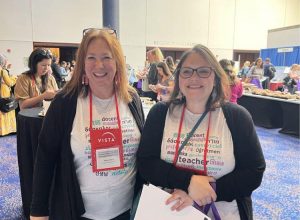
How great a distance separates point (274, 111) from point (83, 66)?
5484 millimetres

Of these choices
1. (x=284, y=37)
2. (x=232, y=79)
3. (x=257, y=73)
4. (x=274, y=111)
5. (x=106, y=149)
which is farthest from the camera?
(x=284, y=37)

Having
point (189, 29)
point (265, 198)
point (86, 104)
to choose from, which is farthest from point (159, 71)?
point (189, 29)

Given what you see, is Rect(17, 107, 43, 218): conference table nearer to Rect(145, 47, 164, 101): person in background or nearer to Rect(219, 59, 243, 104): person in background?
Rect(219, 59, 243, 104): person in background

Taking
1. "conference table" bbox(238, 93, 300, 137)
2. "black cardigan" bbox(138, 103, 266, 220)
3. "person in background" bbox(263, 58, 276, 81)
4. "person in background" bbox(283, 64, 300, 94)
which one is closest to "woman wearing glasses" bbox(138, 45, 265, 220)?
"black cardigan" bbox(138, 103, 266, 220)

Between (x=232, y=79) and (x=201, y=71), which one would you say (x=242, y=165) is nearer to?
(x=201, y=71)

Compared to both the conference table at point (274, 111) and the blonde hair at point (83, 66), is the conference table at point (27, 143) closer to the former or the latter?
the blonde hair at point (83, 66)

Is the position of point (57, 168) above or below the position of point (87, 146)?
below

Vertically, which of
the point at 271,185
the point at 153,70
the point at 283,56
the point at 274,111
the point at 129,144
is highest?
A: the point at 283,56

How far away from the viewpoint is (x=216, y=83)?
1233 mm

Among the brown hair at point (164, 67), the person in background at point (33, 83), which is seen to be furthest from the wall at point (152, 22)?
the person in background at point (33, 83)

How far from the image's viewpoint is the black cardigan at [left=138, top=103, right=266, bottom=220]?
1.08 meters

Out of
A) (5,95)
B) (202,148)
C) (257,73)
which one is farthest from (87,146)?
(257,73)

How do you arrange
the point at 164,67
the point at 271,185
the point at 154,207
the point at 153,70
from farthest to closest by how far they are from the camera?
the point at 153,70 → the point at 164,67 → the point at 271,185 → the point at 154,207

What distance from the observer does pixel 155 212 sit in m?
1.06
